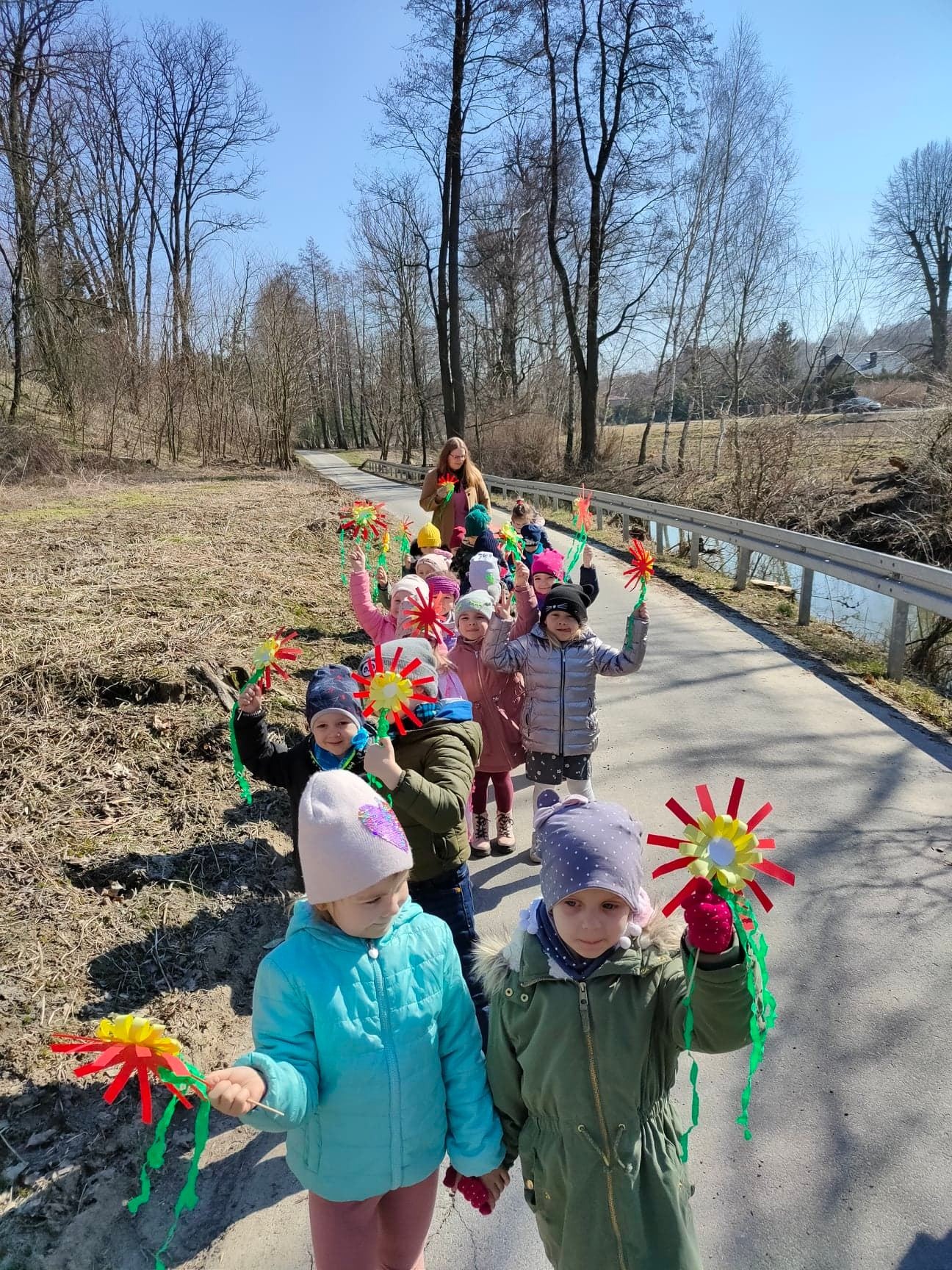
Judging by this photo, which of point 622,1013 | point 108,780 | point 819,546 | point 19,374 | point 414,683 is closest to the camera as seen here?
point 622,1013

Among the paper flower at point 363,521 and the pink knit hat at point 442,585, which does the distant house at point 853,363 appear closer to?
the paper flower at point 363,521

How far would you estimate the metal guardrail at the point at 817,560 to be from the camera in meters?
6.43

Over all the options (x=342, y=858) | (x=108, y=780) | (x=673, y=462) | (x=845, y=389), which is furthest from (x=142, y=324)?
(x=342, y=858)

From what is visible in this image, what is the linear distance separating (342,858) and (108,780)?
9.52ft

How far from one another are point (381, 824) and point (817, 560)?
7637 mm

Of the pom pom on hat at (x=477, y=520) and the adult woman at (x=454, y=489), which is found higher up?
the adult woman at (x=454, y=489)

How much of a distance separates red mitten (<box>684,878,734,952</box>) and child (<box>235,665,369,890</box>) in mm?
1519

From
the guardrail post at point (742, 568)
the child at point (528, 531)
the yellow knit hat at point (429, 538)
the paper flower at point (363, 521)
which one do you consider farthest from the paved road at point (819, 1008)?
the guardrail post at point (742, 568)

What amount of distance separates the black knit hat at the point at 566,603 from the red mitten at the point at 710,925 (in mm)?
2630

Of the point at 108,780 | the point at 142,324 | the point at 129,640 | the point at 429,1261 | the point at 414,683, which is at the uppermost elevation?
the point at 142,324

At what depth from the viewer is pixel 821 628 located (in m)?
8.67

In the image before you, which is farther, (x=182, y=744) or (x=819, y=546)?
(x=819, y=546)

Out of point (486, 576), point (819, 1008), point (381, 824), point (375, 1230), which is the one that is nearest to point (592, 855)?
point (381, 824)

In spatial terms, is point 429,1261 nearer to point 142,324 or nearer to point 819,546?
point 819,546
